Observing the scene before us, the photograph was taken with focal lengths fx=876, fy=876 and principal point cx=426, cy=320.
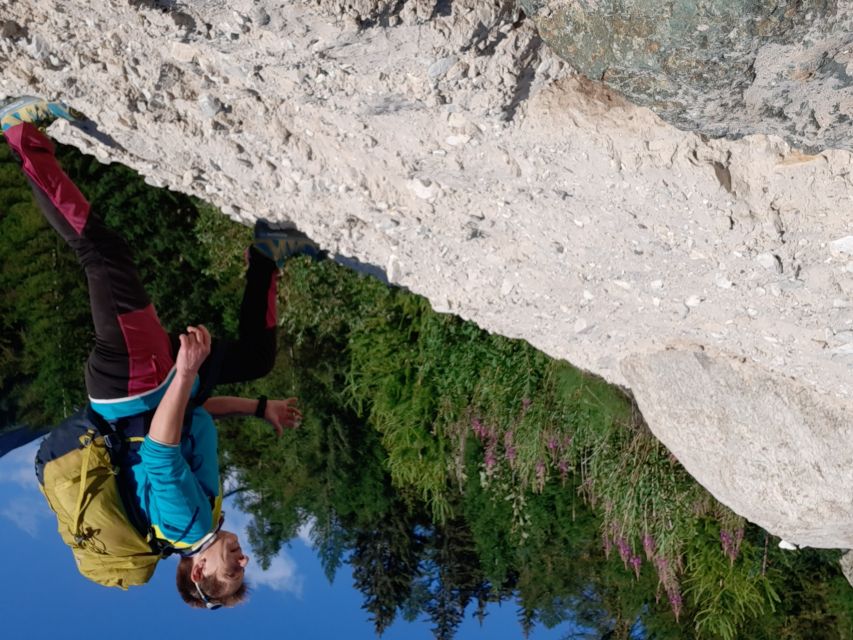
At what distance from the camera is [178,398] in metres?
1.54

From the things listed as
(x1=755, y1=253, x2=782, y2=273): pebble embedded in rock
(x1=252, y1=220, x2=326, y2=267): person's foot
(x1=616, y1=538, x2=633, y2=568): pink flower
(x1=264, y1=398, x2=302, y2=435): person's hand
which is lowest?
(x1=616, y1=538, x2=633, y2=568): pink flower

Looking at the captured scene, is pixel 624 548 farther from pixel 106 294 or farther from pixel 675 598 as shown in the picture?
pixel 106 294

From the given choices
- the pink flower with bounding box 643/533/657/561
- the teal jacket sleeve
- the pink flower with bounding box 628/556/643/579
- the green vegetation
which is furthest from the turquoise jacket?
the pink flower with bounding box 628/556/643/579

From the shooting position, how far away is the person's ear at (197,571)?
163cm

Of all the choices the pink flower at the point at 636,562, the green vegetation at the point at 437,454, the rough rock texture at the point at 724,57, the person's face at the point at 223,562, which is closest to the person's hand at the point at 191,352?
the person's face at the point at 223,562

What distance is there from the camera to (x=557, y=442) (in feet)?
9.33

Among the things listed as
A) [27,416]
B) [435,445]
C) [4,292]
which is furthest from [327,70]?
[27,416]

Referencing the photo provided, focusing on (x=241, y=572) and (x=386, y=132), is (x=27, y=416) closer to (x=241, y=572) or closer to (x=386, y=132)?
(x=241, y=572)

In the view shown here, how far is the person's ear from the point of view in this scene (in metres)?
1.63

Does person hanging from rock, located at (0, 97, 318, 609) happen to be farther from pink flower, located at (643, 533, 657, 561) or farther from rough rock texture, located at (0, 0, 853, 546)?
pink flower, located at (643, 533, 657, 561)

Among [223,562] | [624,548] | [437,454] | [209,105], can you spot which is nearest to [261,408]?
[223,562]

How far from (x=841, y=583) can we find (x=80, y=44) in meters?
2.79

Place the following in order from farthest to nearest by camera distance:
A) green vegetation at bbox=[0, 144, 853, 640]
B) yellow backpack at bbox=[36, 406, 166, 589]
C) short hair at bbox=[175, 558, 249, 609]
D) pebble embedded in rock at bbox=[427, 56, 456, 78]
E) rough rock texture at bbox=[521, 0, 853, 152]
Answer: green vegetation at bbox=[0, 144, 853, 640] < short hair at bbox=[175, 558, 249, 609] < yellow backpack at bbox=[36, 406, 166, 589] < pebble embedded in rock at bbox=[427, 56, 456, 78] < rough rock texture at bbox=[521, 0, 853, 152]

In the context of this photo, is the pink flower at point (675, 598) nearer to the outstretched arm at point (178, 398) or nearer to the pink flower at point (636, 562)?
the pink flower at point (636, 562)
